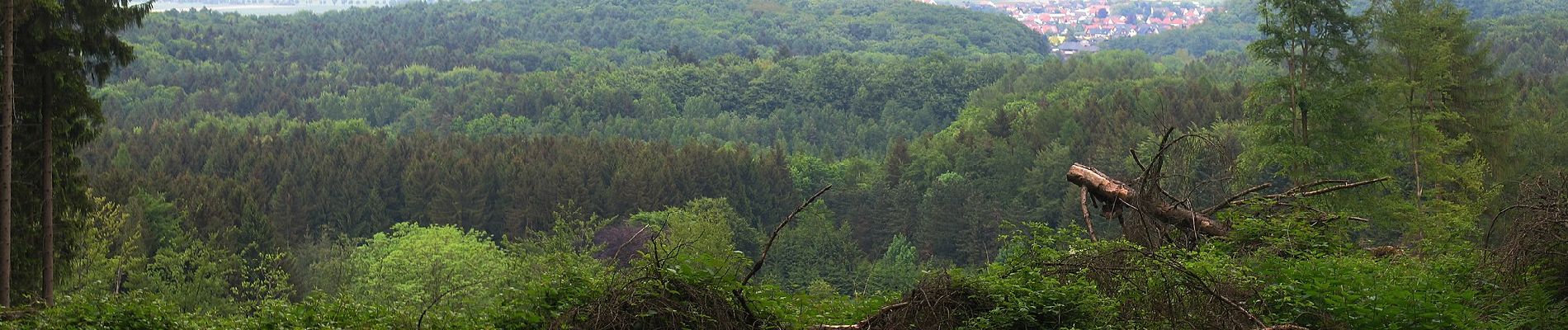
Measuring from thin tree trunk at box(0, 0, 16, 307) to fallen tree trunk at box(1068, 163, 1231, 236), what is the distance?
1426 centimetres

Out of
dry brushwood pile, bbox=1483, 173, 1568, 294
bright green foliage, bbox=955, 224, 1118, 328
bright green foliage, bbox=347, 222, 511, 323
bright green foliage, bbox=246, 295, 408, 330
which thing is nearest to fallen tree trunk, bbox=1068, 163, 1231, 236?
bright green foliage, bbox=955, 224, 1118, 328

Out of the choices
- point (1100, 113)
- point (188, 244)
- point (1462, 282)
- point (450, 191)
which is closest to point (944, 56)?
point (1100, 113)

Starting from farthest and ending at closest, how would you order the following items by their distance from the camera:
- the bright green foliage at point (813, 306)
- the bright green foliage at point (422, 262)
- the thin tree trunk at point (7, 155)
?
the bright green foliage at point (422, 262)
the thin tree trunk at point (7, 155)
the bright green foliage at point (813, 306)

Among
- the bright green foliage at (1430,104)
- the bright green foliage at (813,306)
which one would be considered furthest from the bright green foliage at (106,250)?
the bright green foliage at (1430,104)

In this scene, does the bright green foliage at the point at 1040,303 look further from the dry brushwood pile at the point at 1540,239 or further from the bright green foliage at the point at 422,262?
the bright green foliage at the point at 422,262

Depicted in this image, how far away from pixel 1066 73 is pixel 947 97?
20.1 metres

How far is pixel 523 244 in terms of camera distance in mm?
61188

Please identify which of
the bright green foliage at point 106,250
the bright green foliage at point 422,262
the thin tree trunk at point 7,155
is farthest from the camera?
the bright green foliage at point 422,262

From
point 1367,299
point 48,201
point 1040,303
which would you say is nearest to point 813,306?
point 1040,303

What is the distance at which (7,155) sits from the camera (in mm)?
18984

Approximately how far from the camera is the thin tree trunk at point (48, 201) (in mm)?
20375

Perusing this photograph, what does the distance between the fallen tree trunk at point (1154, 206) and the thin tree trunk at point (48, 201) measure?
603 inches

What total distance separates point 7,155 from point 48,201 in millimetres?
1585

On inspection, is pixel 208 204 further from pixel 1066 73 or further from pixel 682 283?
pixel 1066 73
